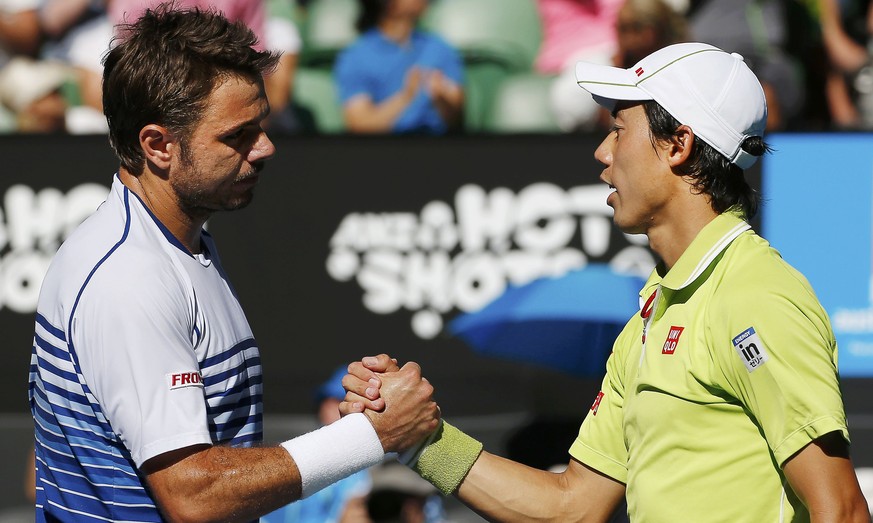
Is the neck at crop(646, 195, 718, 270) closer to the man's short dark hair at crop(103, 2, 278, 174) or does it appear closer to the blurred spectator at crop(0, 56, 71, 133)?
the man's short dark hair at crop(103, 2, 278, 174)

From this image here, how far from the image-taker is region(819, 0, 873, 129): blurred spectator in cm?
635

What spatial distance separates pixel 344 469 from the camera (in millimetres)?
2828

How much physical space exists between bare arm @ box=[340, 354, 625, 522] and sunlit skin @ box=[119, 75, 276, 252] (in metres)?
0.60

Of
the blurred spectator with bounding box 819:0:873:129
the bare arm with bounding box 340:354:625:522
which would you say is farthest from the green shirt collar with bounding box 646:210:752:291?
the blurred spectator with bounding box 819:0:873:129

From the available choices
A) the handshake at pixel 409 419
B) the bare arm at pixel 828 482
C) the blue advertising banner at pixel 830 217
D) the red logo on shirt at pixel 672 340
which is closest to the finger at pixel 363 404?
the handshake at pixel 409 419

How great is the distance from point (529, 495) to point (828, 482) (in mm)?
A: 1047

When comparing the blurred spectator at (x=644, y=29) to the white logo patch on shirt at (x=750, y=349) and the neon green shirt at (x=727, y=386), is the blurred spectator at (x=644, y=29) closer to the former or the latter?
the neon green shirt at (x=727, y=386)

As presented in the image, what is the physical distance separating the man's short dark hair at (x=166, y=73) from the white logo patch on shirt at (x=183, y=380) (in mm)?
560

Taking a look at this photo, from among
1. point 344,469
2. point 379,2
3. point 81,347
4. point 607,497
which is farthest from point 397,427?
point 379,2

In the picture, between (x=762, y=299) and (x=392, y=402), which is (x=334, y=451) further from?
(x=762, y=299)

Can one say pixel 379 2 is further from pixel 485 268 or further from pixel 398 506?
pixel 398 506

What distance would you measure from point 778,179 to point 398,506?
7.72 ft

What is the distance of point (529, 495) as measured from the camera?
3211 mm

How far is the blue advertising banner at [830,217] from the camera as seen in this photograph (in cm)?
562
